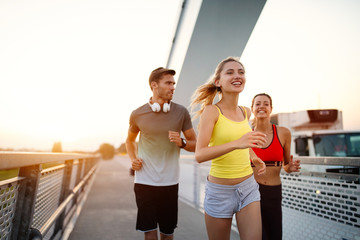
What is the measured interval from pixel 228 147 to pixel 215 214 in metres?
0.57

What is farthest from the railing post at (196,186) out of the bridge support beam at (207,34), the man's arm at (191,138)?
the man's arm at (191,138)

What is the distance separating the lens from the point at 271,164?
2.57 meters

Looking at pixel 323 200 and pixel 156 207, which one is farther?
pixel 323 200

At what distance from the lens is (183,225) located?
4648 mm

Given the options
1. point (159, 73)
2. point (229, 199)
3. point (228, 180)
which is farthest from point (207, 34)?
point (229, 199)

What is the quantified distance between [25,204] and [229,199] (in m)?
1.50

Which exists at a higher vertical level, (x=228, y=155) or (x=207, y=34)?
(x=207, y=34)

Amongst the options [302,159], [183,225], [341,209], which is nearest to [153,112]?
[302,159]

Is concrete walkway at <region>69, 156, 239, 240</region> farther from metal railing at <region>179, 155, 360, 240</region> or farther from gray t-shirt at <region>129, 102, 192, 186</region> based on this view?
gray t-shirt at <region>129, 102, 192, 186</region>

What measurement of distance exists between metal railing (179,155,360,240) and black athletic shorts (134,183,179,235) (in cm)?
154

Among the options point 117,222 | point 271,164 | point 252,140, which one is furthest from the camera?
point 117,222

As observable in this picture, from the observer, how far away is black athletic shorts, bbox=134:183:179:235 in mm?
2527

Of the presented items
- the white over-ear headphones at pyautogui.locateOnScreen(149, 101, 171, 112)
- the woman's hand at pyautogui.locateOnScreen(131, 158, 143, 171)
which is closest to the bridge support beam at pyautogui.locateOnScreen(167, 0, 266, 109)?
the white over-ear headphones at pyautogui.locateOnScreen(149, 101, 171, 112)

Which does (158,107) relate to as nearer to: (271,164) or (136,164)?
(136,164)
